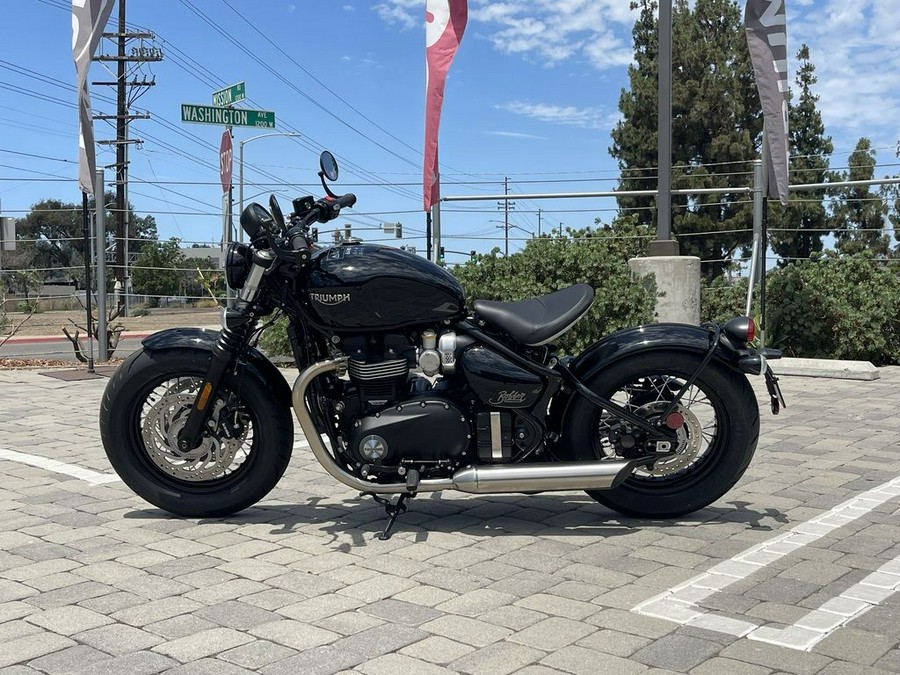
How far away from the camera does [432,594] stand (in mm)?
3543

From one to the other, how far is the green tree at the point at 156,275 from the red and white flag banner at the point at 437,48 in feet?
117

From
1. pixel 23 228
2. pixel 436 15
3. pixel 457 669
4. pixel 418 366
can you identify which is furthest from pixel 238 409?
pixel 23 228

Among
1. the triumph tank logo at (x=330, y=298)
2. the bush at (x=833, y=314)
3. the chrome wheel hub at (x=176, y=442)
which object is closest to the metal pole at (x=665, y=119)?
the bush at (x=833, y=314)

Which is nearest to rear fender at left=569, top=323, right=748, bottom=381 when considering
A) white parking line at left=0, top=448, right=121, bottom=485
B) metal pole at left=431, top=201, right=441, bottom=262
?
white parking line at left=0, top=448, right=121, bottom=485

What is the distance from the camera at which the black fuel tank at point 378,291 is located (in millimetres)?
4164

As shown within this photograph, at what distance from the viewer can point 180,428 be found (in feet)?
14.8

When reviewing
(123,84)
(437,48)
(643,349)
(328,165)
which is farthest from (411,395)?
(123,84)

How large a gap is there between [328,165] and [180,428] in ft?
4.85

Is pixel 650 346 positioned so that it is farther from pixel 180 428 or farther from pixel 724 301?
pixel 724 301

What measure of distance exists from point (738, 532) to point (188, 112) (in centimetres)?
905

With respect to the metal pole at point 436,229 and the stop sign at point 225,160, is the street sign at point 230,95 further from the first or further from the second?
the metal pole at point 436,229

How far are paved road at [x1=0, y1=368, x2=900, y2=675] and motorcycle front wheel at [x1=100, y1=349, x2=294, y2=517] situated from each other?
0.53 feet

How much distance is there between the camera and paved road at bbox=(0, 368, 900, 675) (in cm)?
296

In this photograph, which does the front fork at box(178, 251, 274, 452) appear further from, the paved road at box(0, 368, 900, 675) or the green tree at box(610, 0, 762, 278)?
the green tree at box(610, 0, 762, 278)
